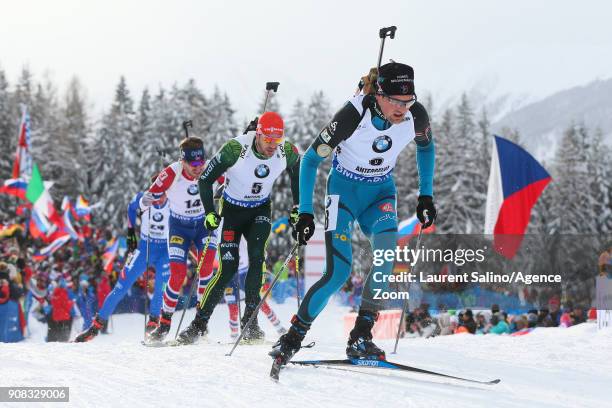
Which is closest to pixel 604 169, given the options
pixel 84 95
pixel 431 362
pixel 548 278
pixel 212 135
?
pixel 212 135

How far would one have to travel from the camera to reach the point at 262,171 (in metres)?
7.46

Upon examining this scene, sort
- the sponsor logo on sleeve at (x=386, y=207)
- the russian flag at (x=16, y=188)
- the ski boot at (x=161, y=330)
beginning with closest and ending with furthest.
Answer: the sponsor logo on sleeve at (x=386, y=207) < the ski boot at (x=161, y=330) < the russian flag at (x=16, y=188)

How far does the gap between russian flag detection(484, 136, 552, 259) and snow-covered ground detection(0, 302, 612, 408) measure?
34.7 feet

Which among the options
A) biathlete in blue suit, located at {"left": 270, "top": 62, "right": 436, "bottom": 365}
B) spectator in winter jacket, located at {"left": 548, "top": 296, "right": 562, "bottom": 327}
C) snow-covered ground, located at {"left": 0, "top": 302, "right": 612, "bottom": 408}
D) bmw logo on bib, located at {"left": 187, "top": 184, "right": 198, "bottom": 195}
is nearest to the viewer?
snow-covered ground, located at {"left": 0, "top": 302, "right": 612, "bottom": 408}

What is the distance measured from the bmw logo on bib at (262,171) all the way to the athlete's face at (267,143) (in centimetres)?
12

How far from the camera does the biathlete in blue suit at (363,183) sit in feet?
17.2

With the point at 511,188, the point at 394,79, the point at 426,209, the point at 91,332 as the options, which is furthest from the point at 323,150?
the point at 511,188

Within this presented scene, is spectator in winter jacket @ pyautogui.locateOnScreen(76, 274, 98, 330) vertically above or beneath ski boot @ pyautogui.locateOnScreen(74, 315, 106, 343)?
beneath

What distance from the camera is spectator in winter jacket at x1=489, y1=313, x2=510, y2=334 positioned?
1164cm

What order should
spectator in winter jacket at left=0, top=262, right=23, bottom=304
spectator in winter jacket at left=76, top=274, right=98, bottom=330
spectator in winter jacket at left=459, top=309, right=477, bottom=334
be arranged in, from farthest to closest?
spectator in winter jacket at left=76, top=274, right=98, bottom=330 < spectator in winter jacket at left=0, top=262, right=23, bottom=304 < spectator in winter jacket at left=459, top=309, right=477, bottom=334

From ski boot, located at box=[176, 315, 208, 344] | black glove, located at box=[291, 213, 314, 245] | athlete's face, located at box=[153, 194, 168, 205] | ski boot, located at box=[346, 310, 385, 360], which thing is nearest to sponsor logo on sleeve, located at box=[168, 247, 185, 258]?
athlete's face, located at box=[153, 194, 168, 205]

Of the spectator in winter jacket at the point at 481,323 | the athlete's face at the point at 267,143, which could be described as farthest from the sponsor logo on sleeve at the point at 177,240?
the spectator in winter jacket at the point at 481,323

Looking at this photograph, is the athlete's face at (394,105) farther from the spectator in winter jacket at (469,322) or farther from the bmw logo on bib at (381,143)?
the spectator in winter jacket at (469,322)

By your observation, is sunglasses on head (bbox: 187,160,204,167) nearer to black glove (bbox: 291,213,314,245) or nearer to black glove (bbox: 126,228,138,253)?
black glove (bbox: 126,228,138,253)
